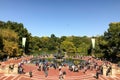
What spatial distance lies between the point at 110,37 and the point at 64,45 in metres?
48.7

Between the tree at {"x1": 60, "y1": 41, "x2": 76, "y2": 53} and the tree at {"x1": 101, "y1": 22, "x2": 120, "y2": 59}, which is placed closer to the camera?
the tree at {"x1": 101, "y1": 22, "x2": 120, "y2": 59}

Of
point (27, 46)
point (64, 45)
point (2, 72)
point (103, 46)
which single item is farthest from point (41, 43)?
point (2, 72)

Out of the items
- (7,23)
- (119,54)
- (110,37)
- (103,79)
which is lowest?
(103,79)

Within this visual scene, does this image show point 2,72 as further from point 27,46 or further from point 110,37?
point 27,46

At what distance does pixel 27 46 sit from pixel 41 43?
3162 cm

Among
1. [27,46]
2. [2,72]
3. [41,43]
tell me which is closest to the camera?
[2,72]

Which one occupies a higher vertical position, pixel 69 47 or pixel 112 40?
pixel 69 47

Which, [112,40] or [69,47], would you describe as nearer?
[112,40]

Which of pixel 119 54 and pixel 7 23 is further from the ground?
pixel 7 23

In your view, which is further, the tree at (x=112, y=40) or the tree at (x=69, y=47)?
the tree at (x=69, y=47)

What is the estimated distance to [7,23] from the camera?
94.5 meters

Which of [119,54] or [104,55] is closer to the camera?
[119,54]

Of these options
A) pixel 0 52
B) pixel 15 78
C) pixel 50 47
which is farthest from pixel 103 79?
pixel 50 47

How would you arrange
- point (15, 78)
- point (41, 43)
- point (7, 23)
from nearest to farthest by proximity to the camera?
1. point (15, 78)
2. point (7, 23)
3. point (41, 43)
